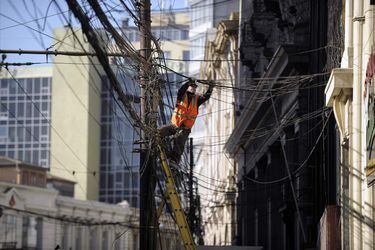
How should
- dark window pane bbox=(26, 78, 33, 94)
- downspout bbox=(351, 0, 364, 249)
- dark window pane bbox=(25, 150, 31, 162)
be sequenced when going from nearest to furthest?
downspout bbox=(351, 0, 364, 249), dark window pane bbox=(25, 150, 31, 162), dark window pane bbox=(26, 78, 33, 94)

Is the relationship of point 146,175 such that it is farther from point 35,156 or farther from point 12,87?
point 35,156

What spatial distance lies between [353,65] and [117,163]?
12294 cm

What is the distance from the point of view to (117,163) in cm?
14712


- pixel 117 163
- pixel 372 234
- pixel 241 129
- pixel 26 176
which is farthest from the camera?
pixel 117 163

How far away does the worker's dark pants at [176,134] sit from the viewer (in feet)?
83.9

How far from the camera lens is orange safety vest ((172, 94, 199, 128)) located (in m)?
25.4

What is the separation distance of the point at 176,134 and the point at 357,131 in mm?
3986

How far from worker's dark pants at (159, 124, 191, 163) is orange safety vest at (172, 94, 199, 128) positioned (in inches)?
6.2

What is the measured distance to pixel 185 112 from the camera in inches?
1001

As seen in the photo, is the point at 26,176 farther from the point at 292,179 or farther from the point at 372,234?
the point at 372,234

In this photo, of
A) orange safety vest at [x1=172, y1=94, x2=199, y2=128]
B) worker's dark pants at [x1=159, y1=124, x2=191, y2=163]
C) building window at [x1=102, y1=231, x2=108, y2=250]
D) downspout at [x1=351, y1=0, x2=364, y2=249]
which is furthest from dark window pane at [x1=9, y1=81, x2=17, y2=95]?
downspout at [x1=351, y1=0, x2=364, y2=249]

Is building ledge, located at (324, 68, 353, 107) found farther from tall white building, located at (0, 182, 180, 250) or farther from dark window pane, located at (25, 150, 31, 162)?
dark window pane, located at (25, 150, 31, 162)

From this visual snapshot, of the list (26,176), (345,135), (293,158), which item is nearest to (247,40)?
(293,158)

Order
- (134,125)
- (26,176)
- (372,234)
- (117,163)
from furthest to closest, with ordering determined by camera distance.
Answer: (117,163) → (26,176) → (134,125) → (372,234)
